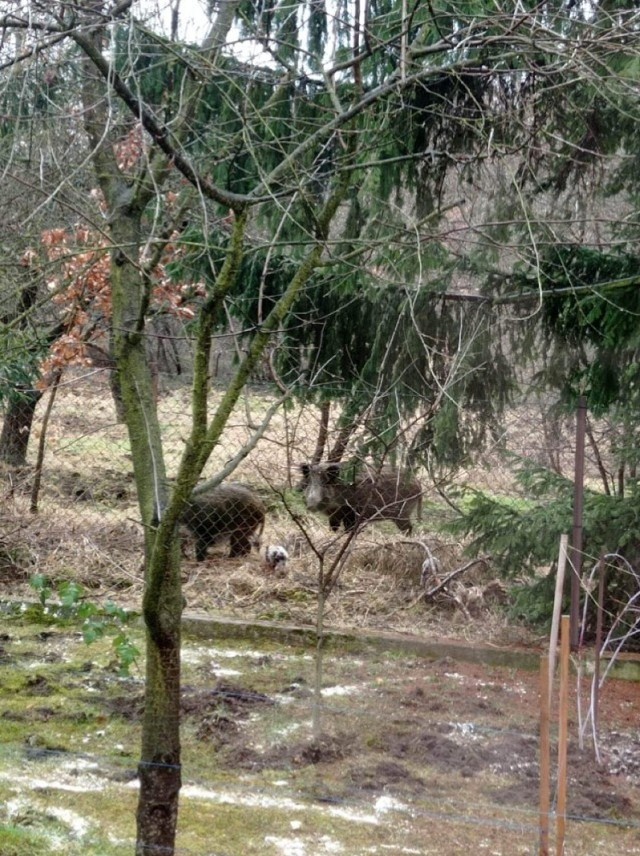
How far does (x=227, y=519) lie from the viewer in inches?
301

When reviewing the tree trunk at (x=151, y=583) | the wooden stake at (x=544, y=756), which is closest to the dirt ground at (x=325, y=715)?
the tree trunk at (x=151, y=583)

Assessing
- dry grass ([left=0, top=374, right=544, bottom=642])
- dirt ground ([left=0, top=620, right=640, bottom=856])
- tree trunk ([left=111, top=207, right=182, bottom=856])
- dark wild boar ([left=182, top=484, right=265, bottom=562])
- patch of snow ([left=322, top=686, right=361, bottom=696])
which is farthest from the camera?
dark wild boar ([left=182, top=484, right=265, bottom=562])

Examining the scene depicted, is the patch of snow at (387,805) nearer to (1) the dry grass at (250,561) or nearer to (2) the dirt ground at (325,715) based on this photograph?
(2) the dirt ground at (325,715)

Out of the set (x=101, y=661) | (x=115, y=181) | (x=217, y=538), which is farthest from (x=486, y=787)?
(x=217, y=538)

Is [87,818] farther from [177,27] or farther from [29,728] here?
[177,27]

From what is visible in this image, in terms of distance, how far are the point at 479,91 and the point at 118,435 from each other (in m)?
4.92

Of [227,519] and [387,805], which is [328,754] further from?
[227,519]

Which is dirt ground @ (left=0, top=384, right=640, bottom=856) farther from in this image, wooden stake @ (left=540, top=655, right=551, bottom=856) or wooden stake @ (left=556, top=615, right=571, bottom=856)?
wooden stake @ (left=556, top=615, right=571, bottom=856)

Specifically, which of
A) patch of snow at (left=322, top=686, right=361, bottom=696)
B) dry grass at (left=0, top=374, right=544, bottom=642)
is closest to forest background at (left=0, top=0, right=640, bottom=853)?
dry grass at (left=0, top=374, right=544, bottom=642)

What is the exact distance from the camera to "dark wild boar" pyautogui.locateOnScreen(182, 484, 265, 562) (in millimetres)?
7555

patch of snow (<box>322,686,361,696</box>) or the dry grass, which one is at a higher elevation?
the dry grass

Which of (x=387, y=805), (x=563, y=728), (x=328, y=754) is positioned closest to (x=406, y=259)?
(x=328, y=754)

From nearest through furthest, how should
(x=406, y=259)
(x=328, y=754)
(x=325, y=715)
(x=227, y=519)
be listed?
(x=328, y=754)
(x=325, y=715)
(x=406, y=259)
(x=227, y=519)

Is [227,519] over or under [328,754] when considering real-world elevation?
over
